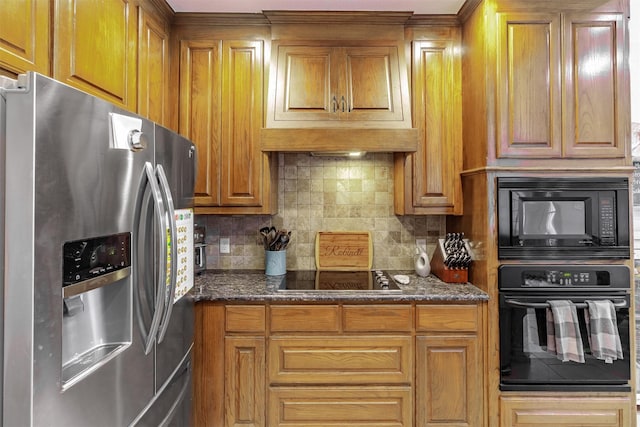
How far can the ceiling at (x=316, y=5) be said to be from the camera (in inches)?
84.8

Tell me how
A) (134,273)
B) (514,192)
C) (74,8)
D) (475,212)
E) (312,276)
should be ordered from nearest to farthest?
(134,273) < (74,8) < (514,192) < (475,212) < (312,276)

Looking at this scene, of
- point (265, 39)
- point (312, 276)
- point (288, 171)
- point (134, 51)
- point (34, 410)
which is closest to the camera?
point (34, 410)

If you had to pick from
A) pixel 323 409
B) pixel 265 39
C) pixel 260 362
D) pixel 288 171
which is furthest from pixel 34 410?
pixel 265 39

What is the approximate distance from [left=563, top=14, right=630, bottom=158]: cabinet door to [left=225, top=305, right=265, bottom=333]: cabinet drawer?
1.91 metres

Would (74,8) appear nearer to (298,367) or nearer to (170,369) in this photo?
(170,369)

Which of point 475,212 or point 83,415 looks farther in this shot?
point 475,212

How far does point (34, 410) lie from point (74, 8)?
1378 mm

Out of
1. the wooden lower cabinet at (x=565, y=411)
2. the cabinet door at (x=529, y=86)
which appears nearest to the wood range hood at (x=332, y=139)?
the cabinet door at (x=529, y=86)

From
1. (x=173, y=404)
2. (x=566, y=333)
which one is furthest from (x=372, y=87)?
(x=173, y=404)

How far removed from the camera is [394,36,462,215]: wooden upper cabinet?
2.31 meters

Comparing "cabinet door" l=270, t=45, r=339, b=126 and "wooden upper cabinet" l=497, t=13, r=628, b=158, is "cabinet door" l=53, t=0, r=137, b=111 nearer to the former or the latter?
"cabinet door" l=270, t=45, r=339, b=126

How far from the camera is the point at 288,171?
104 inches

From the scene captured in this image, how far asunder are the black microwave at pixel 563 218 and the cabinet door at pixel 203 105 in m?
1.72

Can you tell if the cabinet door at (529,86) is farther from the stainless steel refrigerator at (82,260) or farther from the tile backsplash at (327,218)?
the stainless steel refrigerator at (82,260)
